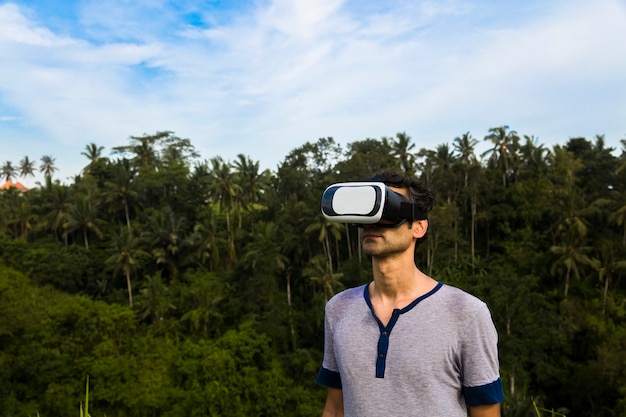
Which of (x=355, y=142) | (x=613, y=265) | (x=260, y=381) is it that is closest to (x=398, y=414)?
(x=260, y=381)

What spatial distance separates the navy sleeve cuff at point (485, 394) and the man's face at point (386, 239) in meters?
0.44

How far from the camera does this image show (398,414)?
1427mm

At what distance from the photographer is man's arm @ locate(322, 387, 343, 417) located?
169 cm

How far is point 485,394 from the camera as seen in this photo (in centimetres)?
139

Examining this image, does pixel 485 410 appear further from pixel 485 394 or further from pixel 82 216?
pixel 82 216

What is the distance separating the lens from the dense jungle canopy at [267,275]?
24422 mm

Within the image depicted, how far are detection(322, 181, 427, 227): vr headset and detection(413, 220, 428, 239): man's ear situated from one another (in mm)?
82

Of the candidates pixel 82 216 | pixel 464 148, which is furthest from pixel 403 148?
pixel 82 216

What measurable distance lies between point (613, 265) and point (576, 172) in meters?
8.67

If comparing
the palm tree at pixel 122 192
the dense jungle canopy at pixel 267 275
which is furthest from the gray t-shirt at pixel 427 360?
the palm tree at pixel 122 192

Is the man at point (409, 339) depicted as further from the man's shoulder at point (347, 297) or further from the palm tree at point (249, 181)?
the palm tree at point (249, 181)

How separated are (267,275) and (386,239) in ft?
95.0

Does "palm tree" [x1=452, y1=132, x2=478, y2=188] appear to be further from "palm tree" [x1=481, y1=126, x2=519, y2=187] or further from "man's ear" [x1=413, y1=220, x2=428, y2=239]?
"man's ear" [x1=413, y1=220, x2=428, y2=239]

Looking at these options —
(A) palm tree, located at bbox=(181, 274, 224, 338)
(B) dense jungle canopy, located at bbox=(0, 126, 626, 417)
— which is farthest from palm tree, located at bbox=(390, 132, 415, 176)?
(A) palm tree, located at bbox=(181, 274, 224, 338)
